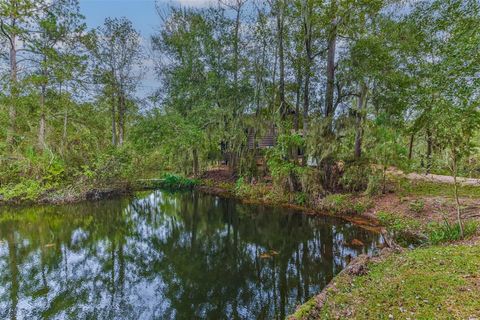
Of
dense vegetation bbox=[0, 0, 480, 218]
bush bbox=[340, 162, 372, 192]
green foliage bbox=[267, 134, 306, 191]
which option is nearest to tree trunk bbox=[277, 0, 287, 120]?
dense vegetation bbox=[0, 0, 480, 218]

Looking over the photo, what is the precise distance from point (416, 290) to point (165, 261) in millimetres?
5673

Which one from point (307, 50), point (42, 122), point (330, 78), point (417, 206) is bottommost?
point (417, 206)

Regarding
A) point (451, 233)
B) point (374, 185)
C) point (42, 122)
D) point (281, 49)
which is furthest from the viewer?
point (42, 122)

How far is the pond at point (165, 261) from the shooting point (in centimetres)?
514

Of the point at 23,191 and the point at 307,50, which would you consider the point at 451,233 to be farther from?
the point at 23,191

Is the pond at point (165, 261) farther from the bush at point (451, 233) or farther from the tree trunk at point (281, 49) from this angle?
the tree trunk at point (281, 49)

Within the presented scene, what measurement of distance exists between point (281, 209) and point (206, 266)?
5867mm

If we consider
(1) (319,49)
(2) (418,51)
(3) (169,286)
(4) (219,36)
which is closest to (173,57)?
(4) (219,36)

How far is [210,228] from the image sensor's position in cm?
1042

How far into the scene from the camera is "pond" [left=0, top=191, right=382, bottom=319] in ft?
16.9

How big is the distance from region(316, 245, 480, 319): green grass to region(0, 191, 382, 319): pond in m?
1.07

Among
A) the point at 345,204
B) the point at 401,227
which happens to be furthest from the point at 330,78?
the point at 401,227

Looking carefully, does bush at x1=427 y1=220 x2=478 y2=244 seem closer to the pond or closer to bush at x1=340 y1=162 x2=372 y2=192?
the pond

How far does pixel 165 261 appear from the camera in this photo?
24.0 ft
